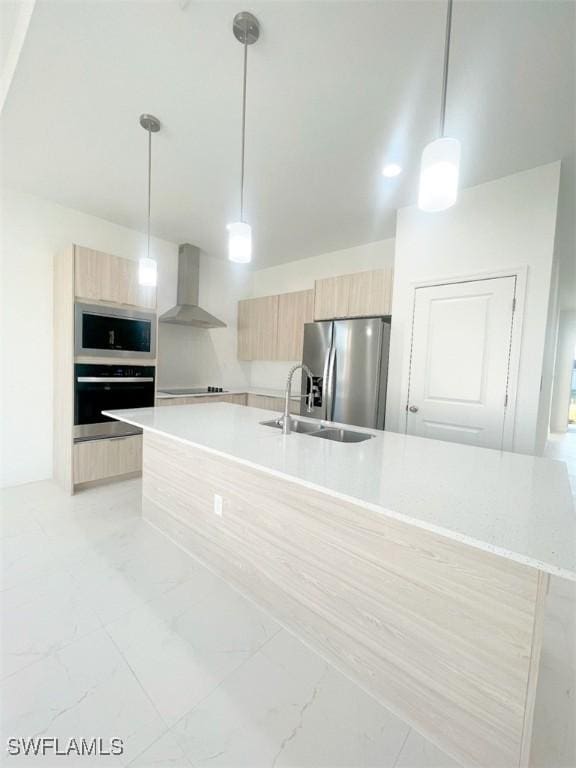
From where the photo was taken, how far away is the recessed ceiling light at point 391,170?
7.71 feet

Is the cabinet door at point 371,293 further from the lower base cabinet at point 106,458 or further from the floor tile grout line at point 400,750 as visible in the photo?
the floor tile grout line at point 400,750

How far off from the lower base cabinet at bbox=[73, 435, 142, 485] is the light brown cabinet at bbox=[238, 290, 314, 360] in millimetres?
2043

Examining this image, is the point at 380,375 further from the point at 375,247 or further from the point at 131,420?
the point at 131,420

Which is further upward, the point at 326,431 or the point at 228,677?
the point at 326,431

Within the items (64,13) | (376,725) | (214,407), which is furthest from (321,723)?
(64,13)

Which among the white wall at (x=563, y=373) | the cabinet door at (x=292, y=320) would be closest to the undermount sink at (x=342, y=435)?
the cabinet door at (x=292, y=320)

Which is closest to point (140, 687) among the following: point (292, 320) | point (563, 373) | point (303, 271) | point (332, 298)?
point (332, 298)

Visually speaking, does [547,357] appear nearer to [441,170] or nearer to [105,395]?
[441,170]

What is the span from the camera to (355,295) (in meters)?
3.35

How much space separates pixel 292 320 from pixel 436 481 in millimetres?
3311

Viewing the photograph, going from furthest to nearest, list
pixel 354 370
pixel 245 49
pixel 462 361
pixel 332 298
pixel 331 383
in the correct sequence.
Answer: pixel 332 298
pixel 331 383
pixel 354 370
pixel 462 361
pixel 245 49

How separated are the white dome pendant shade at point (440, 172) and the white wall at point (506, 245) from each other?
1.71 meters

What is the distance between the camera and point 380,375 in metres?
3.09

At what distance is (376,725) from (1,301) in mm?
3912
